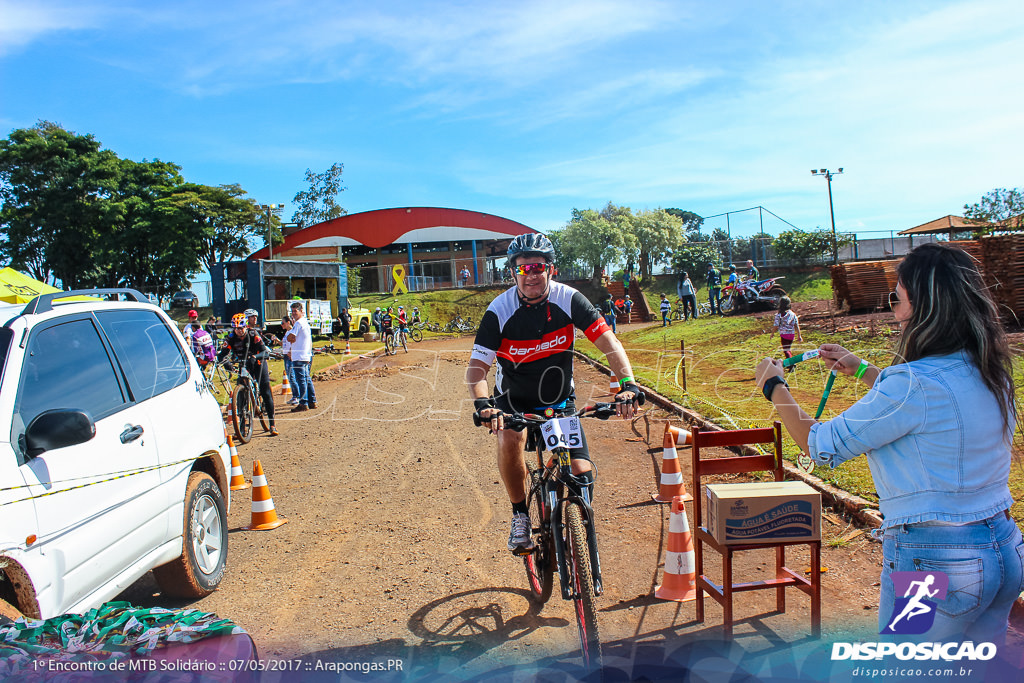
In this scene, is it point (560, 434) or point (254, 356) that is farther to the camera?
point (254, 356)

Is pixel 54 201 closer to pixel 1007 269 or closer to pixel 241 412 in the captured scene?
pixel 241 412

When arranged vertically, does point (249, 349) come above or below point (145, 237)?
below

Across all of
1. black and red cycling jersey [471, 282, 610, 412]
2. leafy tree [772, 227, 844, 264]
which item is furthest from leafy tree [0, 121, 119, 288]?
black and red cycling jersey [471, 282, 610, 412]

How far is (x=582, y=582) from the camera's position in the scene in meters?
3.37

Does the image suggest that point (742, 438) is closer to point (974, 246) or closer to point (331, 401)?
point (331, 401)

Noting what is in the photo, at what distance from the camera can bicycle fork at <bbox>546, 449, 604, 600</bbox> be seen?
3.54 metres

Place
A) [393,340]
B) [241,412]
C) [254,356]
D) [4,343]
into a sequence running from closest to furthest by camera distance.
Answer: [4,343], [241,412], [254,356], [393,340]

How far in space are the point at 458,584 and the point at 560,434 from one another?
170cm

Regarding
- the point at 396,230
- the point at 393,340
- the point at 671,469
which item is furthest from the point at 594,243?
the point at 671,469

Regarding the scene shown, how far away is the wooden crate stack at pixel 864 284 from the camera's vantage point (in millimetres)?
20672

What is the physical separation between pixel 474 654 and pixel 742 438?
2.02m

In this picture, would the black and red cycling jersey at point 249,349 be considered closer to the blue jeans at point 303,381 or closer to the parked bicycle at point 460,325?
the blue jeans at point 303,381

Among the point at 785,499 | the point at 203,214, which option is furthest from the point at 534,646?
the point at 203,214

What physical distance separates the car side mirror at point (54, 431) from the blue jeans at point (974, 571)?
3.43m
